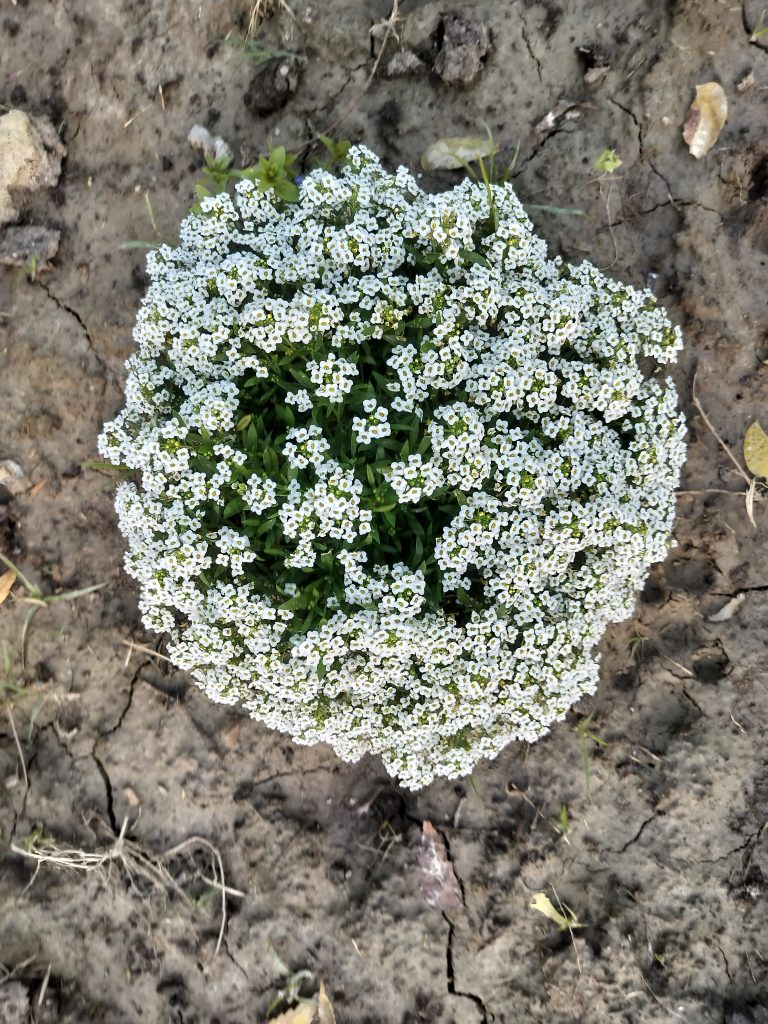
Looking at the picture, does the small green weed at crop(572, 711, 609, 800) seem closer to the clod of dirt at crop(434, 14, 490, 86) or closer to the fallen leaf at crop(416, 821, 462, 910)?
the fallen leaf at crop(416, 821, 462, 910)

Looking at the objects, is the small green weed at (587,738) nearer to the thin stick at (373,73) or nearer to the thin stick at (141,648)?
the thin stick at (141,648)

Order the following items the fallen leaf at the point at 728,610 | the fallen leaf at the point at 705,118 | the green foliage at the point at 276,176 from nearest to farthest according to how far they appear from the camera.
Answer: the green foliage at the point at 276,176 → the fallen leaf at the point at 705,118 → the fallen leaf at the point at 728,610

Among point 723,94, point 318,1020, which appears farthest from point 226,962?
point 723,94

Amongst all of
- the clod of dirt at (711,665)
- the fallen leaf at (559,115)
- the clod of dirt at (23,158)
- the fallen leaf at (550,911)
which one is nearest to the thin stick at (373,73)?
the fallen leaf at (559,115)

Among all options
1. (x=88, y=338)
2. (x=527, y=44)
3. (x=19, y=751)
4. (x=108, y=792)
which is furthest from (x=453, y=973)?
(x=527, y=44)

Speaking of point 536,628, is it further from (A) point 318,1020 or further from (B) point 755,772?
(A) point 318,1020

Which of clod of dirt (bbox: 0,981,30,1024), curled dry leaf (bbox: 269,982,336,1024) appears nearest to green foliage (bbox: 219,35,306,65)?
curled dry leaf (bbox: 269,982,336,1024)
